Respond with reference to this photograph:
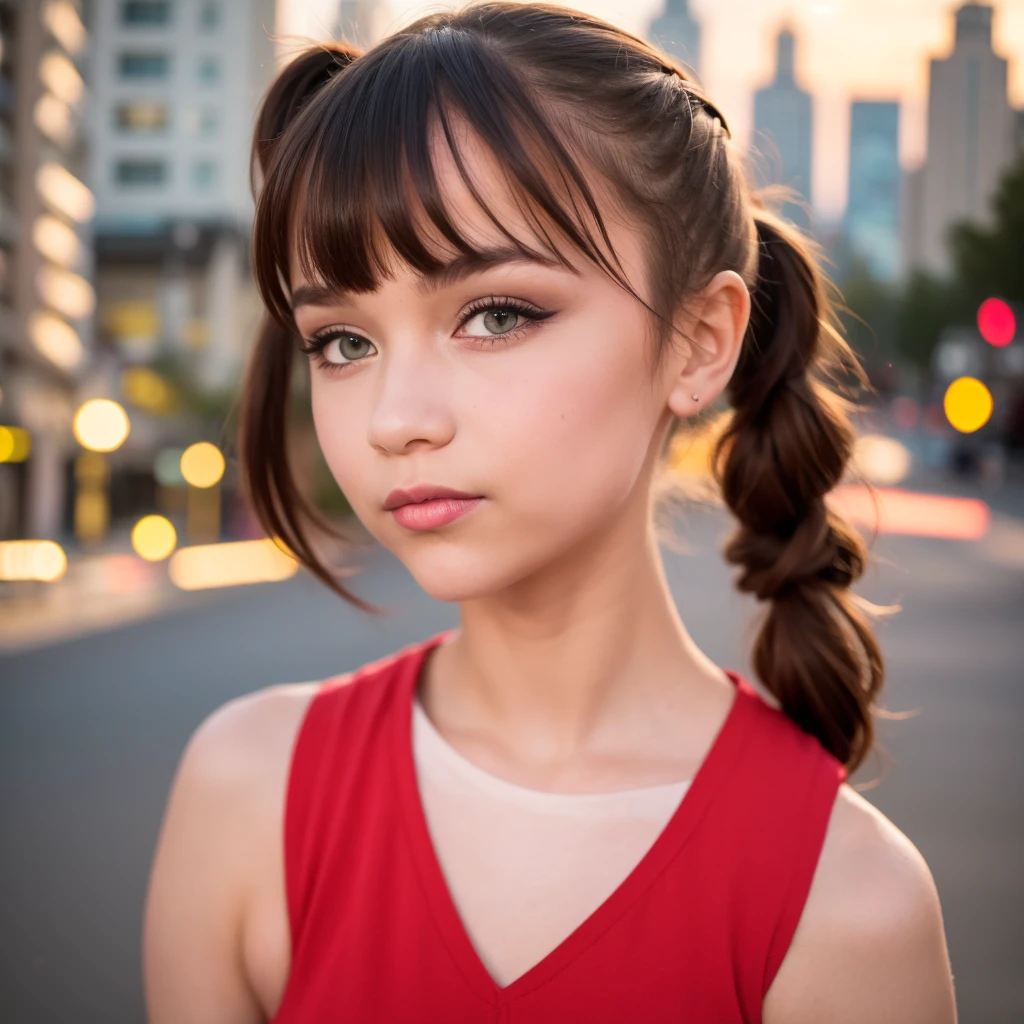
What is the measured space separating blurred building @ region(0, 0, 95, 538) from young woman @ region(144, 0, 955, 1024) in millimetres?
23294

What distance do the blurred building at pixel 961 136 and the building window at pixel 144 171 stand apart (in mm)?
26642

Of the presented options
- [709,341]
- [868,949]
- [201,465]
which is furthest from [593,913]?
[201,465]

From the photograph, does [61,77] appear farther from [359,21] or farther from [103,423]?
Answer: [359,21]

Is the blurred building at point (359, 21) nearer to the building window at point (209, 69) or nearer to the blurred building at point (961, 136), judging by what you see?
the blurred building at point (961, 136)

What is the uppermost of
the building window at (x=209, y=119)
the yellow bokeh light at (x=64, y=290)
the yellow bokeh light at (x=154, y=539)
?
the building window at (x=209, y=119)

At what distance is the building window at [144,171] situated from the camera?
27.7 meters

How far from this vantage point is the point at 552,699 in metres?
1.66

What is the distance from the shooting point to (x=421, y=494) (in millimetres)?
1355

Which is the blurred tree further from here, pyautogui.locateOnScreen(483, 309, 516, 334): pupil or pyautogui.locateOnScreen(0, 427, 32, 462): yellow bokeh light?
pyautogui.locateOnScreen(0, 427, 32, 462): yellow bokeh light

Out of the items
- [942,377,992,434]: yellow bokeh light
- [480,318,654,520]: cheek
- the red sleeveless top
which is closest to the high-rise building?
[480,318,654,520]: cheek

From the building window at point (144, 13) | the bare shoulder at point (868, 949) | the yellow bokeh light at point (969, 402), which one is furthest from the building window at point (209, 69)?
the bare shoulder at point (868, 949)

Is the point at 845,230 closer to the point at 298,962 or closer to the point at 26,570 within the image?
the point at 298,962

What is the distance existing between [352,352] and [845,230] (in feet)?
6.91

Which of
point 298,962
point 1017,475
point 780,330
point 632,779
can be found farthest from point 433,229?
point 1017,475
